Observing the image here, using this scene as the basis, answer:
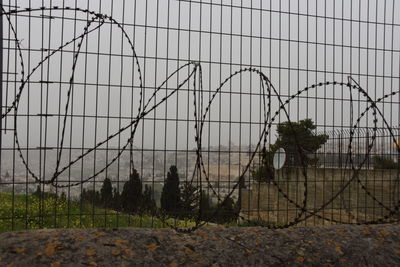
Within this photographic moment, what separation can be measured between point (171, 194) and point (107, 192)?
4.27 ft

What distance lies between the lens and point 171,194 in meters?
7.09

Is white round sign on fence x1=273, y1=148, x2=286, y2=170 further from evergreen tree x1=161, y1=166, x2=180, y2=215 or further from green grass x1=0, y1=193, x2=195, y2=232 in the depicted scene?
evergreen tree x1=161, y1=166, x2=180, y2=215

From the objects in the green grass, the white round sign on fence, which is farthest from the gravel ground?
the white round sign on fence

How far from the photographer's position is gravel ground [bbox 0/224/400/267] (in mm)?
4695

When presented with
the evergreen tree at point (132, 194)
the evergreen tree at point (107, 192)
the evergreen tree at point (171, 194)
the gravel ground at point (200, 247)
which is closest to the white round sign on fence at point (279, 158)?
the evergreen tree at point (171, 194)

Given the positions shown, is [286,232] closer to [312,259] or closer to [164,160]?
[312,259]

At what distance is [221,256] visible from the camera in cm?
507

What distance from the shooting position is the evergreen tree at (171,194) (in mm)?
6359

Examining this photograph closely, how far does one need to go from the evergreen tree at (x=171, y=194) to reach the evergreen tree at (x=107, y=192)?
0.79m

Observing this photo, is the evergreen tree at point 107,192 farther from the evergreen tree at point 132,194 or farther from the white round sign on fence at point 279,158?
the white round sign on fence at point 279,158

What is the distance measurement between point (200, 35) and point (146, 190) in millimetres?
2477

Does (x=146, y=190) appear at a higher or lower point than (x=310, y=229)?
higher

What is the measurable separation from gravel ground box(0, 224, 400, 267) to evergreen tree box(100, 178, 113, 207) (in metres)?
0.74

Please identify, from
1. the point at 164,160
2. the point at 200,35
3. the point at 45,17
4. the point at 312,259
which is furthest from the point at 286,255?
the point at 45,17
